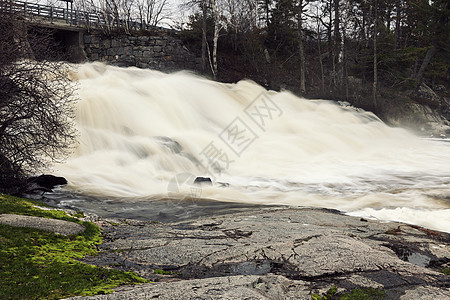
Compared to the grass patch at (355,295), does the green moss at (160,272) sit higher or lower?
lower

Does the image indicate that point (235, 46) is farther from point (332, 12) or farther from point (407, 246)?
point (407, 246)

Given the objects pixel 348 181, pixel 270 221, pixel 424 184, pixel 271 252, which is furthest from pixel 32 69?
pixel 424 184

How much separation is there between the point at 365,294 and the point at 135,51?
26433mm

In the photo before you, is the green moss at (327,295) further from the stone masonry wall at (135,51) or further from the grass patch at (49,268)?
the stone masonry wall at (135,51)

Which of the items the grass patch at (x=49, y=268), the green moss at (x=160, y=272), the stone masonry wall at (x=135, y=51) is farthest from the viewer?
the stone masonry wall at (x=135, y=51)

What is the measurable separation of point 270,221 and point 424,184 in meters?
7.52

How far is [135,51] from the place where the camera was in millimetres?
27422

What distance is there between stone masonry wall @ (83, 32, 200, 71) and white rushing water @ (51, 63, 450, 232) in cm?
498

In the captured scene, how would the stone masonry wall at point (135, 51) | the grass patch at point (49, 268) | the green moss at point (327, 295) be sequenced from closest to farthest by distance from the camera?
the grass patch at point (49, 268), the green moss at point (327, 295), the stone masonry wall at point (135, 51)

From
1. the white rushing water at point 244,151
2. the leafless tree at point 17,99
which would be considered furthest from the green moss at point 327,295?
the leafless tree at point 17,99

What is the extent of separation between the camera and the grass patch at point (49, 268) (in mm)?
3133

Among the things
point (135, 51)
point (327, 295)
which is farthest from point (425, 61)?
point (327, 295)

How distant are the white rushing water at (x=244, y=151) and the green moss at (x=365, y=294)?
414cm

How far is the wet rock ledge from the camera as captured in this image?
10.9 ft
